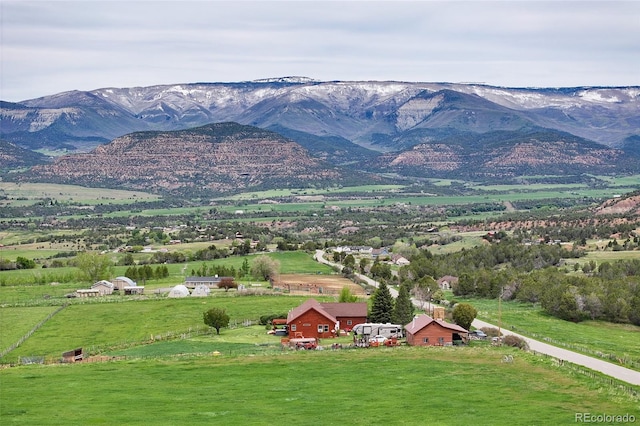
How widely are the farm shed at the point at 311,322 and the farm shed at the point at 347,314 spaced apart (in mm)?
2745

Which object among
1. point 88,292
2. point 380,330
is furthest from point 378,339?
point 88,292

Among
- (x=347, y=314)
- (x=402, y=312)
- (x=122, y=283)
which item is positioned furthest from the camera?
(x=122, y=283)

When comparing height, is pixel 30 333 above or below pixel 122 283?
above

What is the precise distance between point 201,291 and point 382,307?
25560mm

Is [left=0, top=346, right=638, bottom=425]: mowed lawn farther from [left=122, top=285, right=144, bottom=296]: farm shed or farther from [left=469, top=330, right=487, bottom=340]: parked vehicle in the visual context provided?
[left=122, top=285, right=144, bottom=296]: farm shed

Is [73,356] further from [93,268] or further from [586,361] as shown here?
[93,268]

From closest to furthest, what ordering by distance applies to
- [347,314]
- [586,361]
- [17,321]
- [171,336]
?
[586,361]
[171,336]
[347,314]
[17,321]

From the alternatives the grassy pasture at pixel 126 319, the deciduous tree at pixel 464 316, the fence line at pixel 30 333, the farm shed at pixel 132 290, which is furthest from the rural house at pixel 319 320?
the farm shed at pixel 132 290

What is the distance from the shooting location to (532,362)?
46.3 meters

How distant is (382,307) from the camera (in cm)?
6269

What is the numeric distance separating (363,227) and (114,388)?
135 m

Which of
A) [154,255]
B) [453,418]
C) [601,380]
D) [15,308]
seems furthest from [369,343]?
[154,255]

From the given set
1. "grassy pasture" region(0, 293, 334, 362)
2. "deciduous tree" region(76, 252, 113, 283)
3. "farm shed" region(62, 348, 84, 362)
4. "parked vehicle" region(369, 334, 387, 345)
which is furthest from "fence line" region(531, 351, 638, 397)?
"deciduous tree" region(76, 252, 113, 283)

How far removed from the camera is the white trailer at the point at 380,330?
5744 cm
